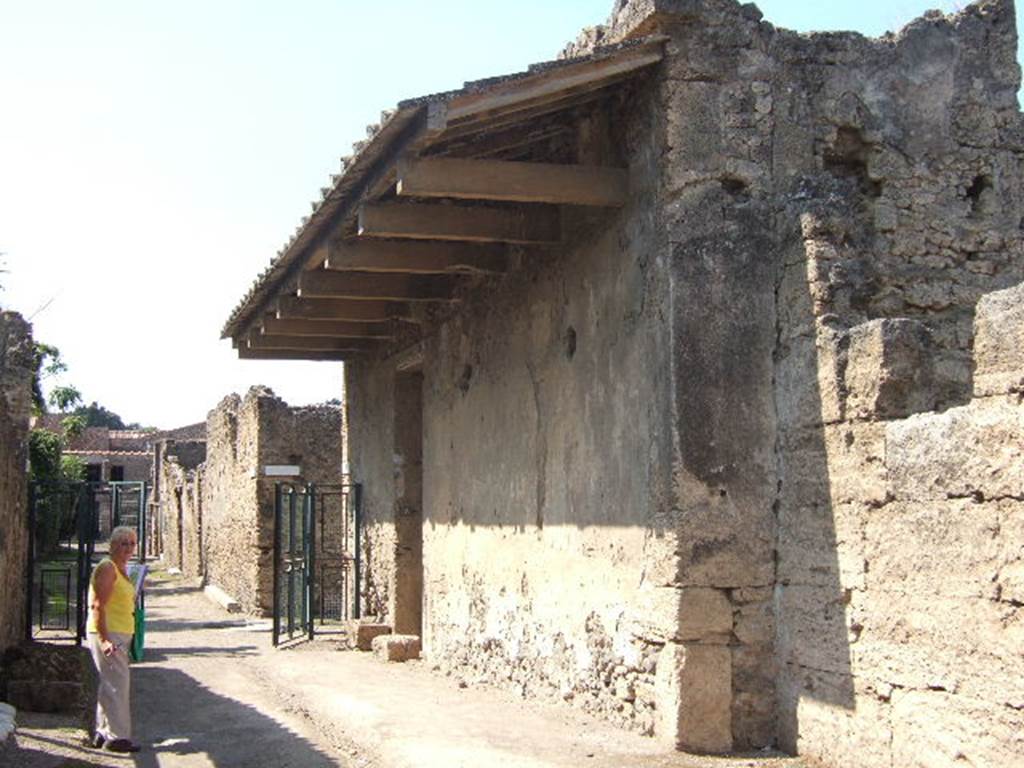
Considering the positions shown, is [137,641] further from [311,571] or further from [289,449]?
[289,449]

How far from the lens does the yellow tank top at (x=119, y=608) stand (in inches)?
299

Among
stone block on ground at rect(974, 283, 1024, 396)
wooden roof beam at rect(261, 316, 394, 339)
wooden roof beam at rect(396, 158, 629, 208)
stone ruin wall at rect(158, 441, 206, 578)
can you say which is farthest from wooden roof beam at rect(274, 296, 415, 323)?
stone ruin wall at rect(158, 441, 206, 578)

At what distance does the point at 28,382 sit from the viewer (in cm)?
955

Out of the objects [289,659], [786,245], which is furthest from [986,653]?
[289,659]

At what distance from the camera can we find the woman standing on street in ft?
24.6

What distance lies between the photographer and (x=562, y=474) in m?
8.62

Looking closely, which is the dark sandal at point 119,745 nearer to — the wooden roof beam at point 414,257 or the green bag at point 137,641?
the green bag at point 137,641

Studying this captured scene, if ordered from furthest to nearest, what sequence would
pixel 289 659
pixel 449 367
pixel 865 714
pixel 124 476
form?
1. pixel 124 476
2. pixel 289 659
3. pixel 449 367
4. pixel 865 714

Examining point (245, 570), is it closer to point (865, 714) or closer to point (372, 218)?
point (372, 218)

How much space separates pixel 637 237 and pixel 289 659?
267 inches

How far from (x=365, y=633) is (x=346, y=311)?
11.4 feet

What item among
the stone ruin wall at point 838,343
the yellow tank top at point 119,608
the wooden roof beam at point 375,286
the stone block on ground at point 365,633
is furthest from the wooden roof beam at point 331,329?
the stone ruin wall at point 838,343

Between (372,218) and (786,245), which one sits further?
(372,218)

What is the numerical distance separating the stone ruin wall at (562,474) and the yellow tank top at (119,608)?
283cm
